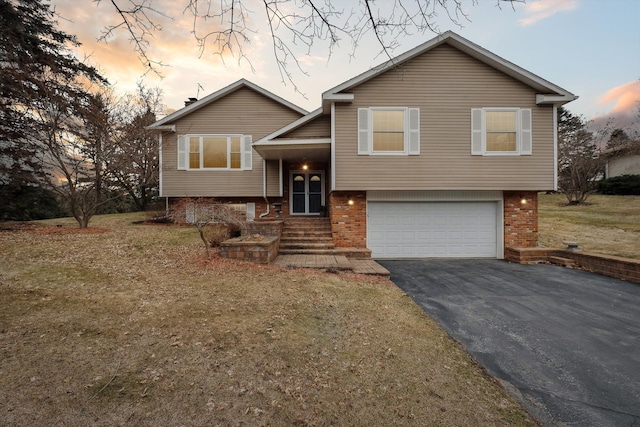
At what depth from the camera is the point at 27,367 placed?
263 cm

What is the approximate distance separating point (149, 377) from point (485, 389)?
3148 millimetres

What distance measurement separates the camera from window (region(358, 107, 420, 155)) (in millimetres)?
9508

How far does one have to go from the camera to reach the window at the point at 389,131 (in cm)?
951

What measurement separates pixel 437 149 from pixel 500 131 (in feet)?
7.25

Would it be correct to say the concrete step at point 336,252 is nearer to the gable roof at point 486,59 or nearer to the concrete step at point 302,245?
the concrete step at point 302,245

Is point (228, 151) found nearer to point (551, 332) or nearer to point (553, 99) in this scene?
point (553, 99)

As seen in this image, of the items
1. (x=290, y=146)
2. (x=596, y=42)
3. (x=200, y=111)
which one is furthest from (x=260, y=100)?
(x=596, y=42)

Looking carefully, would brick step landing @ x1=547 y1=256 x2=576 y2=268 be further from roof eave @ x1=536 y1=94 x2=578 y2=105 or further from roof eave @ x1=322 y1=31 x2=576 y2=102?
roof eave @ x1=322 y1=31 x2=576 y2=102

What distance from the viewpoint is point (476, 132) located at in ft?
31.6

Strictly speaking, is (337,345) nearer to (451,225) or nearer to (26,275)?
(26,275)

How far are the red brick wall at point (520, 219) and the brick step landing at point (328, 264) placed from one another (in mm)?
5597

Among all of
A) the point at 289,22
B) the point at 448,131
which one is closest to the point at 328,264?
the point at 289,22

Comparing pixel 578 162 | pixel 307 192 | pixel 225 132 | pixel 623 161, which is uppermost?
pixel 623 161

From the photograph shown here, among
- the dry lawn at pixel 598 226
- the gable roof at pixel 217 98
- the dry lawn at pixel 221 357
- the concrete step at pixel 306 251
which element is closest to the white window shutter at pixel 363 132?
the concrete step at pixel 306 251
